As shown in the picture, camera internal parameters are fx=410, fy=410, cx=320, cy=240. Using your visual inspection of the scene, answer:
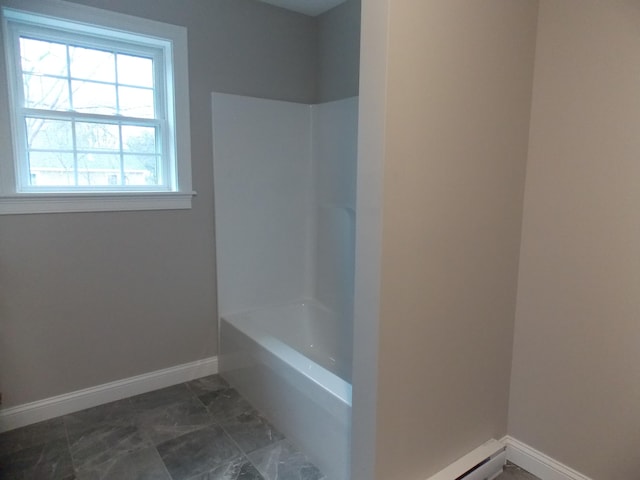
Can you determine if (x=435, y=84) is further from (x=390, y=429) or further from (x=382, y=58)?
(x=390, y=429)

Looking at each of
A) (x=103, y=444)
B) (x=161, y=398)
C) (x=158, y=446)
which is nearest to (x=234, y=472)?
(x=158, y=446)

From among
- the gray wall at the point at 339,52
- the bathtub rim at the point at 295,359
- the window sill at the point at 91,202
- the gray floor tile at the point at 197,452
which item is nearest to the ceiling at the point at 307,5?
the gray wall at the point at 339,52

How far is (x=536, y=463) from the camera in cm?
188

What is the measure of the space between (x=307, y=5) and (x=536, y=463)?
293 centimetres

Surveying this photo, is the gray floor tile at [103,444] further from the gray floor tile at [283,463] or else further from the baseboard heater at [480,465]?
the baseboard heater at [480,465]

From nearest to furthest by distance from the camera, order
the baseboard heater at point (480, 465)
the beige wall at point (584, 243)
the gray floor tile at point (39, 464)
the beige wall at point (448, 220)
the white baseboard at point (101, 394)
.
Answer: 1. the beige wall at point (448, 220)
2. the beige wall at point (584, 243)
3. the baseboard heater at point (480, 465)
4. the gray floor tile at point (39, 464)
5. the white baseboard at point (101, 394)

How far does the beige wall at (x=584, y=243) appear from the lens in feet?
4.98

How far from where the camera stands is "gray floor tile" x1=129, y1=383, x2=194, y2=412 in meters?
2.42

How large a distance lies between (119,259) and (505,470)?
2308 millimetres

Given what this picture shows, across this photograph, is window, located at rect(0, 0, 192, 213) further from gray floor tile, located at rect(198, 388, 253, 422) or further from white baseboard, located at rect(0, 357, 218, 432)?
gray floor tile, located at rect(198, 388, 253, 422)

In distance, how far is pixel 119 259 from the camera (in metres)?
2.39

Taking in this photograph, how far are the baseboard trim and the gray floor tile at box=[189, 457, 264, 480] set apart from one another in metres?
1.19

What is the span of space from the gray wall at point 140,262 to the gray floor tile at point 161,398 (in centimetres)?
16

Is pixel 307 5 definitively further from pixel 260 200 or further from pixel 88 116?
pixel 88 116
